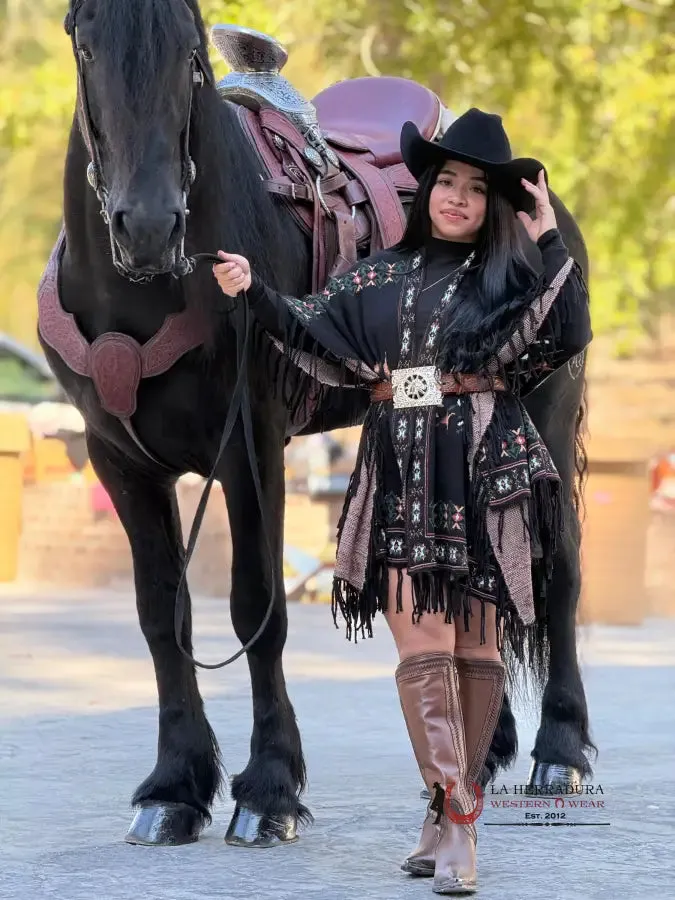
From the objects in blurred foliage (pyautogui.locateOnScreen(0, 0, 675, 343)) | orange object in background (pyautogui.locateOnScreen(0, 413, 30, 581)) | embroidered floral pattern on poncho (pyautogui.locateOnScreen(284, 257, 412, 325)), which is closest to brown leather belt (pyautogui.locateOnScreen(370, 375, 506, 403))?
embroidered floral pattern on poncho (pyautogui.locateOnScreen(284, 257, 412, 325))

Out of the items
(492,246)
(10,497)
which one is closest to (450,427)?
(492,246)

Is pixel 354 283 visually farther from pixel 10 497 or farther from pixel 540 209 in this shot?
pixel 10 497

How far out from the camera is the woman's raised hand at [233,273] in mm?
4371

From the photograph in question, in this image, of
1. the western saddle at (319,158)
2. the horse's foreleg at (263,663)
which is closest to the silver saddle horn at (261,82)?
the western saddle at (319,158)

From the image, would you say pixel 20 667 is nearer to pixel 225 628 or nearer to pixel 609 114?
pixel 225 628

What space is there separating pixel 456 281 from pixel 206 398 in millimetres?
801

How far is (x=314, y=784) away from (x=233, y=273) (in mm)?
2034

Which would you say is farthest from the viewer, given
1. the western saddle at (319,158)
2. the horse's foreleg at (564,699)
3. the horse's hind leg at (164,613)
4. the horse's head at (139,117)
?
the horse's foreleg at (564,699)

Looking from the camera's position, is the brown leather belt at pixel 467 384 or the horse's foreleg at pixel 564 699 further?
the horse's foreleg at pixel 564 699

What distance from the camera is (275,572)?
488 cm

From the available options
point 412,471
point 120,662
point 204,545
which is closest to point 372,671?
point 120,662

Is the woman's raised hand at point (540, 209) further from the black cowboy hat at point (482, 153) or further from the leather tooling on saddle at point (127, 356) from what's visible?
the leather tooling on saddle at point (127, 356)

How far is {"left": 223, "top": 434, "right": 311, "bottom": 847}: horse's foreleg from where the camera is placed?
470 centimetres

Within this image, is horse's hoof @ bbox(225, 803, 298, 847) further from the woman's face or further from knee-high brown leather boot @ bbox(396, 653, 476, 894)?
the woman's face
